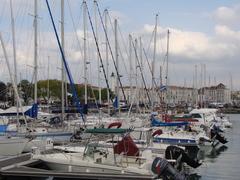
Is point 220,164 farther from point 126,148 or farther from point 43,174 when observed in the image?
point 43,174

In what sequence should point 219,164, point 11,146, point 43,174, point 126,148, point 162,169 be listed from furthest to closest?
1. point 219,164
2. point 11,146
3. point 126,148
4. point 162,169
5. point 43,174

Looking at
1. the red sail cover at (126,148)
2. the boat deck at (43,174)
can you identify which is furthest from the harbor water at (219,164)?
the boat deck at (43,174)

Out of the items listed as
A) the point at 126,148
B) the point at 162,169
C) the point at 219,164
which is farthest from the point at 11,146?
the point at 219,164

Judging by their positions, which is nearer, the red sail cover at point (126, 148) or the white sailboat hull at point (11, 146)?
the red sail cover at point (126, 148)

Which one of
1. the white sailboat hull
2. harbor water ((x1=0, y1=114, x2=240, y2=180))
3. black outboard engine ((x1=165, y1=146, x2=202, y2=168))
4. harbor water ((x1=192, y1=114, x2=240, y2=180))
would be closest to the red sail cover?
black outboard engine ((x1=165, y1=146, x2=202, y2=168))

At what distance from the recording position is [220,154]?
3647cm

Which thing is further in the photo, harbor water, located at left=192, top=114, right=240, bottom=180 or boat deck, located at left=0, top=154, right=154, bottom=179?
harbor water, located at left=192, top=114, right=240, bottom=180

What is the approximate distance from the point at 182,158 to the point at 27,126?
515 inches

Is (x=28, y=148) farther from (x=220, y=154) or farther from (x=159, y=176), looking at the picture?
(x=220, y=154)

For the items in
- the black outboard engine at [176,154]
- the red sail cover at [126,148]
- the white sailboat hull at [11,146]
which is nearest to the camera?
the red sail cover at [126,148]

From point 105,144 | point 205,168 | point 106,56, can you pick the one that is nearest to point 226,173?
point 205,168

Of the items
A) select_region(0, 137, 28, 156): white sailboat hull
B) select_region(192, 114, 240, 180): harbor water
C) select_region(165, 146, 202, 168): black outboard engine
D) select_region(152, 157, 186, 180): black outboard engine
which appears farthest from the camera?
select_region(192, 114, 240, 180): harbor water

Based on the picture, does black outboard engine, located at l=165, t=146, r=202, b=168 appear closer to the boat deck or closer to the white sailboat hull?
the boat deck

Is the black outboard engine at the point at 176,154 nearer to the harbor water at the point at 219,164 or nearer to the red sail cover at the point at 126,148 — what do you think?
the harbor water at the point at 219,164
